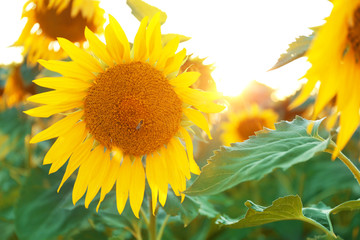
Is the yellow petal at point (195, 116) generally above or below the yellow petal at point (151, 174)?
above

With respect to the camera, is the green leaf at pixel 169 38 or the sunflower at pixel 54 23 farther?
the sunflower at pixel 54 23

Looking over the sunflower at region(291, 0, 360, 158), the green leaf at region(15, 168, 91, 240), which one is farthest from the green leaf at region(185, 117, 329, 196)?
the green leaf at region(15, 168, 91, 240)

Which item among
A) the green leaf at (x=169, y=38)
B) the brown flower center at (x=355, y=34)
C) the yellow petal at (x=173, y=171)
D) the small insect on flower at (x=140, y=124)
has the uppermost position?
the brown flower center at (x=355, y=34)

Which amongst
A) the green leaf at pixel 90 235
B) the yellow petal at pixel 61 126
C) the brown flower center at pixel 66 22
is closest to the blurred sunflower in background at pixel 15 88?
the brown flower center at pixel 66 22

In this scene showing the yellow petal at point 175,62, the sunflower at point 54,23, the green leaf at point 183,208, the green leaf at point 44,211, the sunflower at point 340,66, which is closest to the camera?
the sunflower at point 340,66

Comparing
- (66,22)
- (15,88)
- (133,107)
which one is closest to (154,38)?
(133,107)

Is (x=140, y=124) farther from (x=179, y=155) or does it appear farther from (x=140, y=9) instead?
(x=140, y=9)

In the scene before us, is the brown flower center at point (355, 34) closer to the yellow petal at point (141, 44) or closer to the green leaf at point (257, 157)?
the green leaf at point (257, 157)
